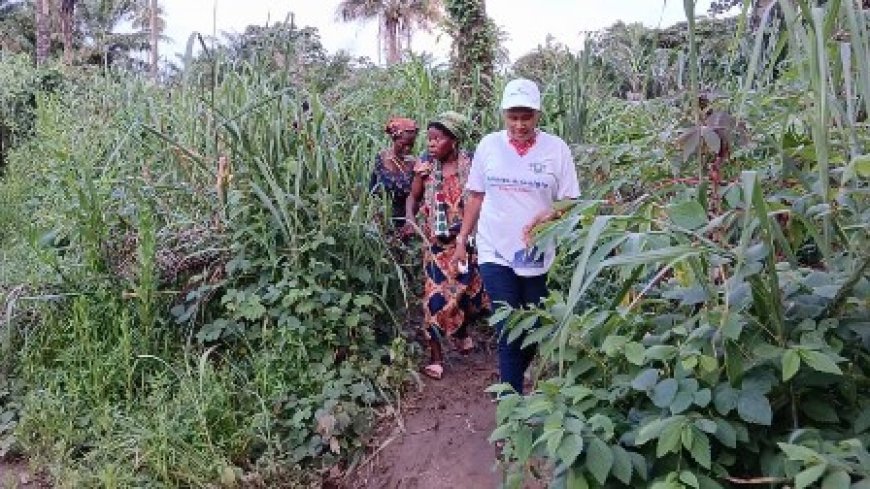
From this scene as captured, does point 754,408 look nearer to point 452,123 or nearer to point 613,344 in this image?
point 613,344

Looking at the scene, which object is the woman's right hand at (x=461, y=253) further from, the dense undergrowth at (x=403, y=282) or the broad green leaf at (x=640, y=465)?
the broad green leaf at (x=640, y=465)

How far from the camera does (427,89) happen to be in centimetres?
584

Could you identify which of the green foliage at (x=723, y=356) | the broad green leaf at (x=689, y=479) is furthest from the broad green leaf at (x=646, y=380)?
the broad green leaf at (x=689, y=479)

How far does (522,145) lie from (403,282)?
1176 millimetres

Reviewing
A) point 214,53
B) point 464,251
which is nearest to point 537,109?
point 464,251

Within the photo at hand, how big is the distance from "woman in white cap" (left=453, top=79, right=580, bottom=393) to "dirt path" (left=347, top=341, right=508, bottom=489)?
1.35 ft

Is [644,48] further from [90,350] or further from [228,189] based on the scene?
[90,350]

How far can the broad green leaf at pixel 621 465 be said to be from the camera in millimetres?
1788

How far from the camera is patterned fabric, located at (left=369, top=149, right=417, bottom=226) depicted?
4.48m

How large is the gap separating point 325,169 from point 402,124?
470 millimetres

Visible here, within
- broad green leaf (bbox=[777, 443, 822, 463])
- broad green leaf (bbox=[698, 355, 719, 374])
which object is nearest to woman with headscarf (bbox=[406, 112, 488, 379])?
broad green leaf (bbox=[698, 355, 719, 374])

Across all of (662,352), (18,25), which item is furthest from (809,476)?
(18,25)

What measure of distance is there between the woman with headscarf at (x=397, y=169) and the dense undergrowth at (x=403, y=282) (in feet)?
0.39

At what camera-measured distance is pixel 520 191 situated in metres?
3.30
